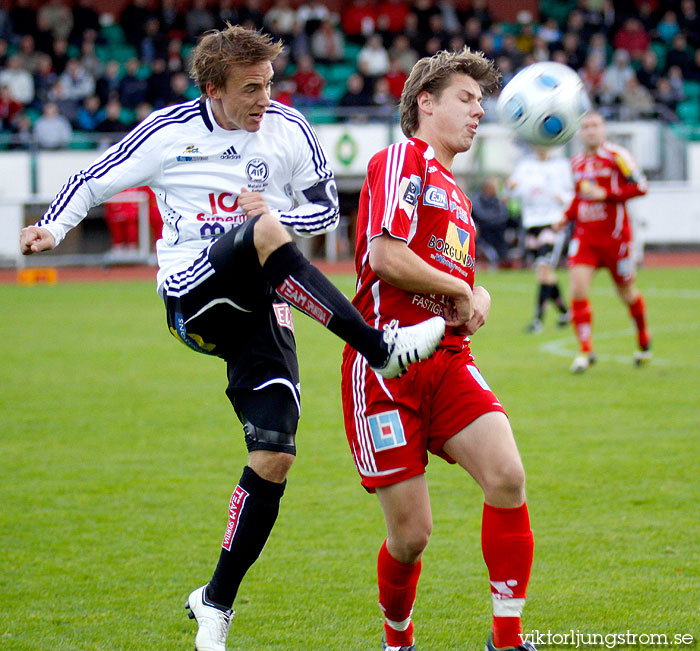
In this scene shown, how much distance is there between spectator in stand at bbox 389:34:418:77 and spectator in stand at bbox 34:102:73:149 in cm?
838

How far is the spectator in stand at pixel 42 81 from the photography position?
23156mm

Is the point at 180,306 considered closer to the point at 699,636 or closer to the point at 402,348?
the point at 402,348

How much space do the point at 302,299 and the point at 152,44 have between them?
73.8ft

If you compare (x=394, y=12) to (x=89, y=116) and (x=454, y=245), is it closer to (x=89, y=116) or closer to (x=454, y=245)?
(x=89, y=116)

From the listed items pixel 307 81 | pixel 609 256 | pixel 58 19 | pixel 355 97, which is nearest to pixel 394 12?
pixel 307 81

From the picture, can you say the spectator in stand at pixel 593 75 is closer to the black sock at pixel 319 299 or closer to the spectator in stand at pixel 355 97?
the spectator in stand at pixel 355 97

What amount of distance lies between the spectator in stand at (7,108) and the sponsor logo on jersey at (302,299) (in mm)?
20651

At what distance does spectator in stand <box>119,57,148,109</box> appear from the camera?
22672 millimetres

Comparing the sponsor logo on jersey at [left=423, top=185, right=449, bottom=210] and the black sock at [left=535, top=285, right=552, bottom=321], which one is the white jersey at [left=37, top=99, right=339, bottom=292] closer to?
the sponsor logo on jersey at [left=423, top=185, right=449, bottom=210]

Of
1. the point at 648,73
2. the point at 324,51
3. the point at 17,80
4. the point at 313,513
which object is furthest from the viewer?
the point at 324,51

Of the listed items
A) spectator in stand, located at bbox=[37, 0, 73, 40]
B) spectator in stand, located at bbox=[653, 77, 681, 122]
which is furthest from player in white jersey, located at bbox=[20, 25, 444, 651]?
spectator in stand, located at bbox=[37, 0, 73, 40]

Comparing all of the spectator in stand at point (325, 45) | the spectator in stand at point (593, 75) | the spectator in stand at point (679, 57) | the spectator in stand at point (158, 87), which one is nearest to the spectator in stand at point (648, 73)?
the spectator in stand at point (679, 57)

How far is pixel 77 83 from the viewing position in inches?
917

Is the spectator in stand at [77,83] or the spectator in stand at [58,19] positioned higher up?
the spectator in stand at [58,19]
